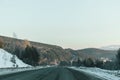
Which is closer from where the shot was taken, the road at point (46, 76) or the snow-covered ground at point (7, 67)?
the road at point (46, 76)

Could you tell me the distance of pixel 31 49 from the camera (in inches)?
7215

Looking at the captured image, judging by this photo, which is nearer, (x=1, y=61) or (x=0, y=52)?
(x=1, y=61)

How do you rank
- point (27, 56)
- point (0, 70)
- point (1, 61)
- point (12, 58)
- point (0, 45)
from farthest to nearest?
point (27, 56) < point (0, 45) < point (12, 58) < point (1, 61) < point (0, 70)

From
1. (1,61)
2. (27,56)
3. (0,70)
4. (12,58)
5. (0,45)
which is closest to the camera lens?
(0,70)

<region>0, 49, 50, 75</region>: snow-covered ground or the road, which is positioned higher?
<region>0, 49, 50, 75</region>: snow-covered ground

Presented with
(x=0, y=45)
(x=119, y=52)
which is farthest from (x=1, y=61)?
(x=119, y=52)

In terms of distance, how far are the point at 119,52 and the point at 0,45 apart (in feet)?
178

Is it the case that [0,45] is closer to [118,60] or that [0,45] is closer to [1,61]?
[1,61]

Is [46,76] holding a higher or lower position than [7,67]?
lower

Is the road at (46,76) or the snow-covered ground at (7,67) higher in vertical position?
the snow-covered ground at (7,67)

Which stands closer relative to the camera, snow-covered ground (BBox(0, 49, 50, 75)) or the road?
the road

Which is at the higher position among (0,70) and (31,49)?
(31,49)

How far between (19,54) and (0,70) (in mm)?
127867

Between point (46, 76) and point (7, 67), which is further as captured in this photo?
point (7, 67)
